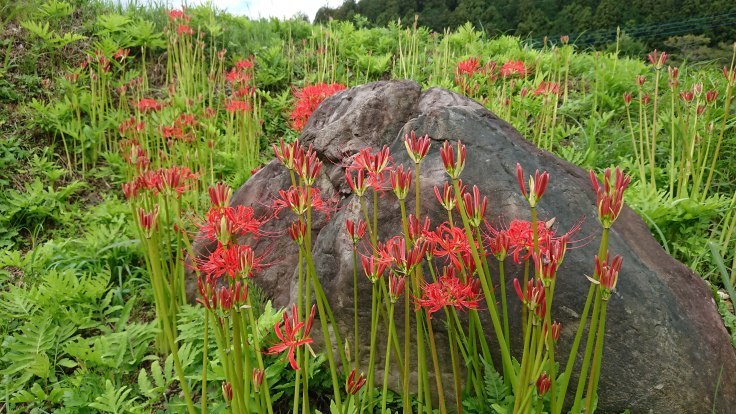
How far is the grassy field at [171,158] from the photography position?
262 centimetres

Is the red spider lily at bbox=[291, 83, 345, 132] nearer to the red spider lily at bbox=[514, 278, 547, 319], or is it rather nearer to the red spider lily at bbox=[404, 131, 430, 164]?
the red spider lily at bbox=[404, 131, 430, 164]

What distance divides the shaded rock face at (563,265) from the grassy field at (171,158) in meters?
0.43

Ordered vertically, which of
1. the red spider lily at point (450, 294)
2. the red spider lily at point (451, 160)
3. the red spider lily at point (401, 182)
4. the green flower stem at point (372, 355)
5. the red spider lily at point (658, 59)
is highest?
the red spider lily at point (658, 59)

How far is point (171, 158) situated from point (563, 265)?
11.5 ft

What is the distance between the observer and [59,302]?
10.1ft

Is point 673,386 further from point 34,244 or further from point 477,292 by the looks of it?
point 34,244

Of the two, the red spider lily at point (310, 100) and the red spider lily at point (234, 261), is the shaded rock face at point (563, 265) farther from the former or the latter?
the red spider lily at point (310, 100)

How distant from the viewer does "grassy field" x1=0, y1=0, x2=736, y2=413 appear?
262 cm

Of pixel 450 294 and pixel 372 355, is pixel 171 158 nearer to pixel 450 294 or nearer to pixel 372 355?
pixel 372 355

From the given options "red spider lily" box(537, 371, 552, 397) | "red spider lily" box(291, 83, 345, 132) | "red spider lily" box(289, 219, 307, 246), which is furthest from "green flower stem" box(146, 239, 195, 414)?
"red spider lily" box(291, 83, 345, 132)

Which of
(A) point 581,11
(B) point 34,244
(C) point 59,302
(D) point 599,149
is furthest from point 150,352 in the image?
(A) point 581,11

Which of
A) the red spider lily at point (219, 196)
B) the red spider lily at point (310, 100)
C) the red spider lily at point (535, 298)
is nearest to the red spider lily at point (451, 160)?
the red spider lily at point (535, 298)

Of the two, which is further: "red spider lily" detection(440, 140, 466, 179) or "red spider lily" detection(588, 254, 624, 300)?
"red spider lily" detection(440, 140, 466, 179)

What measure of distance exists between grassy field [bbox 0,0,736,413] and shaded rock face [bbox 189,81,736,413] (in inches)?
17.0
